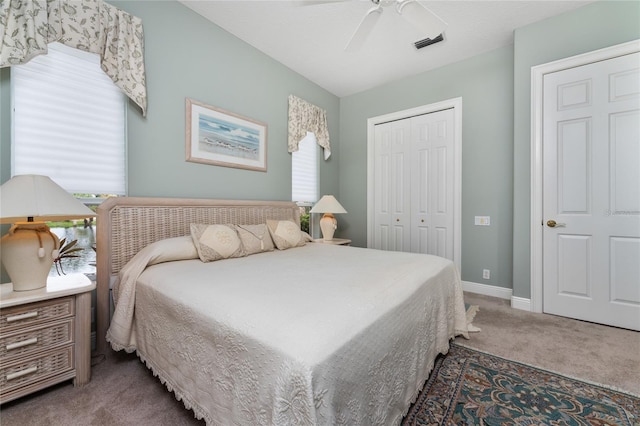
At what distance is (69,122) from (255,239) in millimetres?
1570

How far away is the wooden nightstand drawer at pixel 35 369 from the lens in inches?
51.3

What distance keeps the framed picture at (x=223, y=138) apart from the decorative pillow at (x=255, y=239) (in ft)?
2.71

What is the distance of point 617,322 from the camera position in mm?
2303

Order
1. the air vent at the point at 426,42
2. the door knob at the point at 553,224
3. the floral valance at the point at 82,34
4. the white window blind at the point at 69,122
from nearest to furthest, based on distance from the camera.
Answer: the floral valance at the point at 82,34
the white window blind at the point at 69,122
the door knob at the point at 553,224
the air vent at the point at 426,42

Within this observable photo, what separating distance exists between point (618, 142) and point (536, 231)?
0.99 m

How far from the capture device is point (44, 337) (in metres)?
1.41

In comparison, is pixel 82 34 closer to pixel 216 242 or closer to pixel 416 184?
pixel 216 242

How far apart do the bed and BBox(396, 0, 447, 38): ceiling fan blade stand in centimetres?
173

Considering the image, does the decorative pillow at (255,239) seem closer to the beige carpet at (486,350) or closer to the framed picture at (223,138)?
the framed picture at (223,138)

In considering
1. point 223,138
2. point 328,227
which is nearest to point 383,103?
point 328,227

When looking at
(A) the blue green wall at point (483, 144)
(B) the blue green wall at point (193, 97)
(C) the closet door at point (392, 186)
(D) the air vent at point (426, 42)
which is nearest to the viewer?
(B) the blue green wall at point (193, 97)

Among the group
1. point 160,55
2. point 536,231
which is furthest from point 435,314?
point 160,55

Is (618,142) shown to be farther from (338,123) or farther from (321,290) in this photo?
(338,123)

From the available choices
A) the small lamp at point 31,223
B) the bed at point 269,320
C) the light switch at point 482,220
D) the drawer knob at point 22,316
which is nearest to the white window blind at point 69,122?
the bed at point 269,320
